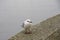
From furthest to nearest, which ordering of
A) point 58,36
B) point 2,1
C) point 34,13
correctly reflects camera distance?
1. point 34,13
2. point 2,1
3. point 58,36

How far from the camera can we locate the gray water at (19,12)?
336 centimetres

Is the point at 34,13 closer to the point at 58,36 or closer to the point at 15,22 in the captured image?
the point at 15,22

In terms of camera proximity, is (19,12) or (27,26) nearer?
(27,26)

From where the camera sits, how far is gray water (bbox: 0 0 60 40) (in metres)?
3.36

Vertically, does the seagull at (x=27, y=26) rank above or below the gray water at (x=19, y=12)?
above

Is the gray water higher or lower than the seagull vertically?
lower

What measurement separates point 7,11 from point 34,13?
830 mm

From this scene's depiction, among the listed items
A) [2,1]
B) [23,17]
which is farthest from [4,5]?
[23,17]

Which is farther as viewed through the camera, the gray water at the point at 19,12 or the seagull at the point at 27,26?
the gray water at the point at 19,12

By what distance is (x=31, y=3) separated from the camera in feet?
12.0

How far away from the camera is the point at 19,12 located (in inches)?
138

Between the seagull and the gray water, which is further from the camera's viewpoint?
the gray water

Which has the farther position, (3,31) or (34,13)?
(34,13)

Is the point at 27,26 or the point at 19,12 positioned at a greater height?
the point at 27,26
